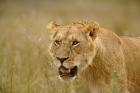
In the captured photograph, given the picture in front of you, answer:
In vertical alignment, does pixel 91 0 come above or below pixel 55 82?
above

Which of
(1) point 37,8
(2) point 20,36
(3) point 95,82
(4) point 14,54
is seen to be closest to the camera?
(3) point 95,82

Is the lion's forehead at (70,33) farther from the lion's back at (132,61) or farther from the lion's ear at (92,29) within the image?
the lion's back at (132,61)

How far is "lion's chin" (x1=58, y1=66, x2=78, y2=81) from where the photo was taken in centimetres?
763

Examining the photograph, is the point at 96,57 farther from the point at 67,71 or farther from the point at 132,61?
the point at 132,61

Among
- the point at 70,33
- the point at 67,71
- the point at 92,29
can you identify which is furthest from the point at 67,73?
the point at 92,29

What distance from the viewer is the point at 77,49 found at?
773 cm

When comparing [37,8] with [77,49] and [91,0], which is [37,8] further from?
[77,49]

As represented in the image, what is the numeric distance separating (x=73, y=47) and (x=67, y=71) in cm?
22

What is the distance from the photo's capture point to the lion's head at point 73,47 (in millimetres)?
7598

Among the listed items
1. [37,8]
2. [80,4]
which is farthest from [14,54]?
[80,4]

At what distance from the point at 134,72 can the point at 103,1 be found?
522 inches

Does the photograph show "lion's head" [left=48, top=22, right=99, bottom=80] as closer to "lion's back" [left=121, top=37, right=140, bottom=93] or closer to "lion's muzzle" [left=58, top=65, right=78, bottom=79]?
"lion's muzzle" [left=58, top=65, right=78, bottom=79]

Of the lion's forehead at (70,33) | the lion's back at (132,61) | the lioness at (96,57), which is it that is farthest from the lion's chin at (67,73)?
the lion's back at (132,61)

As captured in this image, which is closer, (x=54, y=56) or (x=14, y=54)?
(x=54, y=56)
